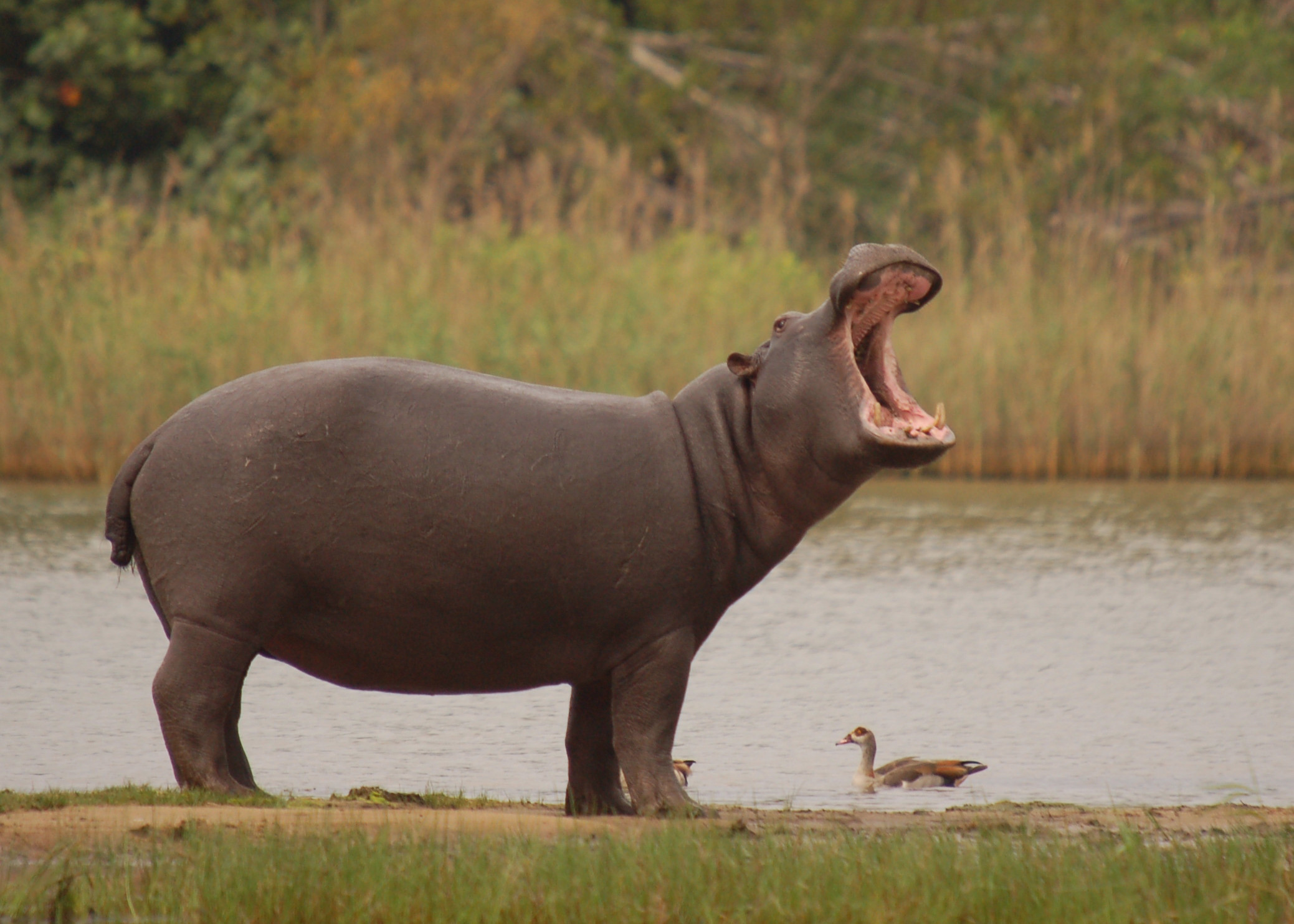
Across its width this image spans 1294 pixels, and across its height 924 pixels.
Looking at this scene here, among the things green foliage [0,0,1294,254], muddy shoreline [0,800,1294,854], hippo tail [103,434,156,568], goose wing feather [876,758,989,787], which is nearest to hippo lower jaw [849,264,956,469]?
muddy shoreline [0,800,1294,854]

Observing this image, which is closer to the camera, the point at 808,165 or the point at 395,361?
the point at 395,361

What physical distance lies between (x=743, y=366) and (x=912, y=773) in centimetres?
132

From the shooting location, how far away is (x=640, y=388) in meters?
10.6

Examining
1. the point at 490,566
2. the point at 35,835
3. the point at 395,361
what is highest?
the point at 395,361

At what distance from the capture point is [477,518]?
3971 mm

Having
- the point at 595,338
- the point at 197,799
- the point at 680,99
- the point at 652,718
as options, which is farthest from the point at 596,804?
the point at 680,99

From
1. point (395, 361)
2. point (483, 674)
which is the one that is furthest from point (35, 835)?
point (395, 361)

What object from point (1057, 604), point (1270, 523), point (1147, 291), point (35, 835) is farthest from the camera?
point (1147, 291)

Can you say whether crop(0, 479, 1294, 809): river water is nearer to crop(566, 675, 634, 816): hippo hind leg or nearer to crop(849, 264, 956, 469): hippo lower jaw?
crop(566, 675, 634, 816): hippo hind leg

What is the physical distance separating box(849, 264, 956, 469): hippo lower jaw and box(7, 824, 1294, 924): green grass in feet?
2.77

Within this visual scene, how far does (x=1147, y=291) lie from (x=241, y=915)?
907cm

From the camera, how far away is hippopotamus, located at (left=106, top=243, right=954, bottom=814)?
13.0 feet

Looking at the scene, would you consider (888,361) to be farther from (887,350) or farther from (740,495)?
(740,495)

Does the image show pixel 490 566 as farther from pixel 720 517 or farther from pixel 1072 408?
pixel 1072 408
